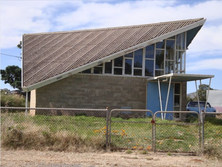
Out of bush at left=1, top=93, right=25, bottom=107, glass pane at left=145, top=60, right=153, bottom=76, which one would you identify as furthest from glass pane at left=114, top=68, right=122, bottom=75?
bush at left=1, top=93, right=25, bottom=107

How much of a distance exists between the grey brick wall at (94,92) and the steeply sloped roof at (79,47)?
2.89 ft

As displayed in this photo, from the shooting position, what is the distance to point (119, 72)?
17.8 meters

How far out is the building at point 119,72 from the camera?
16763 mm

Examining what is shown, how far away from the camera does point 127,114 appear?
672 inches

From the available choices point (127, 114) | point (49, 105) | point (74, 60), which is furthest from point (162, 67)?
point (49, 105)

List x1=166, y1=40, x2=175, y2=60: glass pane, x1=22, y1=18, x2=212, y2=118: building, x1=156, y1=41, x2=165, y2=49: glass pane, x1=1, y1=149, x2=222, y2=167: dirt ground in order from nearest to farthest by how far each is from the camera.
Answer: x1=1, y1=149, x2=222, y2=167: dirt ground, x1=22, y1=18, x2=212, y2=118: building, x1=156, y1=41, x2=165, y2=49: glass pane, x1=166, y1=40, x2=175, y2=60: glass pane

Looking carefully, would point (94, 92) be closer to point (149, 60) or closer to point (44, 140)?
point (149, 60)

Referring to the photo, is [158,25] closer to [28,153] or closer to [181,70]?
[181,70]

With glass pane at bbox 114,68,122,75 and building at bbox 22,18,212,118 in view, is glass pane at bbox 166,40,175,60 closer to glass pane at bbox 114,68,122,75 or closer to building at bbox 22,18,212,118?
building at bbox 22,18,212,118

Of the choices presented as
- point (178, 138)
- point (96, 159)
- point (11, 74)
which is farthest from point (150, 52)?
point (11, 74)

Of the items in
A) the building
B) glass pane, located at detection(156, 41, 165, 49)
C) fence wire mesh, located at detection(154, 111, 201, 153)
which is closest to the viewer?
fence wire mesh, located at detection(154, 111, 201, 153)

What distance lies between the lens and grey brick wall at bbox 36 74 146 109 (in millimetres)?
16797

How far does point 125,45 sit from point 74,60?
11.2ft

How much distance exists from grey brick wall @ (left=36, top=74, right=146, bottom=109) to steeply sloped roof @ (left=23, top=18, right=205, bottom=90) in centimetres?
88
